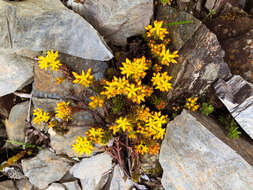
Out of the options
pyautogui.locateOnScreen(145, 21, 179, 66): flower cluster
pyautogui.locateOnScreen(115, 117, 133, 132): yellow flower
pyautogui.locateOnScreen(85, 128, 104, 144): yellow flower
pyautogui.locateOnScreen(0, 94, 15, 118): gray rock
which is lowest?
pyautogui.locateOnScreen(0, 94, 15, 118): gray rock

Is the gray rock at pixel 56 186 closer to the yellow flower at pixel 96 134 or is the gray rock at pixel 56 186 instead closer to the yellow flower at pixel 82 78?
the yellow flower at pixel 96 134

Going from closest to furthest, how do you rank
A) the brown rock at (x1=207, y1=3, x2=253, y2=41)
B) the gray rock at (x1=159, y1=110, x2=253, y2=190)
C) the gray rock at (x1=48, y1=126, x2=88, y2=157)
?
the gray rock at (x1=159, y1=110, x2=253, y2=190) < the brown rock at (x1=207, y1=3, x2=253, y2=41) < the gray rock at (x1=48, y1=126, x2=88, y2=157)

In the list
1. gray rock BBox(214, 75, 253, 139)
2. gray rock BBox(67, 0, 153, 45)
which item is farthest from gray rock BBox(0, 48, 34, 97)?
gray rock BBox(214, 75, 253, 139)

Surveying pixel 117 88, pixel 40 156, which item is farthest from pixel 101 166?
pixel 117 88

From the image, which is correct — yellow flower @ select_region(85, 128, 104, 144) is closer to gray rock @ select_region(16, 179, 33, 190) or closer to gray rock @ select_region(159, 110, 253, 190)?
gray rock @ select_region(159, 110, 253, 190)

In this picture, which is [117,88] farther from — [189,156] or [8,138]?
[8,138]

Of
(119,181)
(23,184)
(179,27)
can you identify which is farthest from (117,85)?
(23,184)
